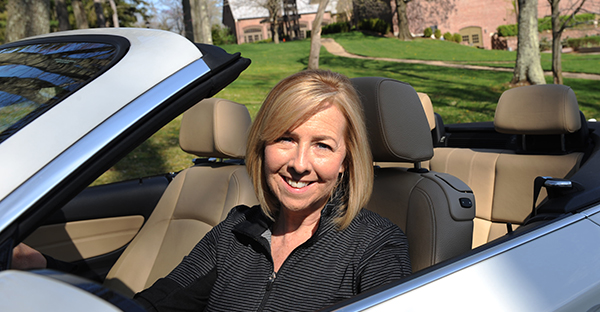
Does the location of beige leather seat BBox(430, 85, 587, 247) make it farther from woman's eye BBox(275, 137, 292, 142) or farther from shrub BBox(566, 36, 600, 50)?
shrub BBox(566, 36, 600, 50)

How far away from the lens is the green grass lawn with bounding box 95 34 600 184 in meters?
7.10

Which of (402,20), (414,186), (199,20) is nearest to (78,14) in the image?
(199,20)

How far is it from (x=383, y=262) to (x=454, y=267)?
0.79 feet

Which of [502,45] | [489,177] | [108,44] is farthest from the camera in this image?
[502,45]

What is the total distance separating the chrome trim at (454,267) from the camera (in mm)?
1213

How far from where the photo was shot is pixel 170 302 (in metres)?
1.69

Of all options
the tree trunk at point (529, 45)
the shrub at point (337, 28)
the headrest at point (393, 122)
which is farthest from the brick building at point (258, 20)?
the headrest at point (393, 122)

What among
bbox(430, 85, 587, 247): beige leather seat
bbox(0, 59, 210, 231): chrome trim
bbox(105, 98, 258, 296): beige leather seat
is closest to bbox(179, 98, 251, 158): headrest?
bbox(105, 98, 258, 296): beige leather seat

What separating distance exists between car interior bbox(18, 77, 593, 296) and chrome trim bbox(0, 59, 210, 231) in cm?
112

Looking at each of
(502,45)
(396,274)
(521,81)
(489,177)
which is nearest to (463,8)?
(502,45)

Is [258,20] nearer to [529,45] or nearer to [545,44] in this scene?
[545,44]

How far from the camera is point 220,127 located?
2947mm

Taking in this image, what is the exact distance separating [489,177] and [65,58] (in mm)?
3163

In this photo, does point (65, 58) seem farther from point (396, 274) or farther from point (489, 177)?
point (489, 177)
